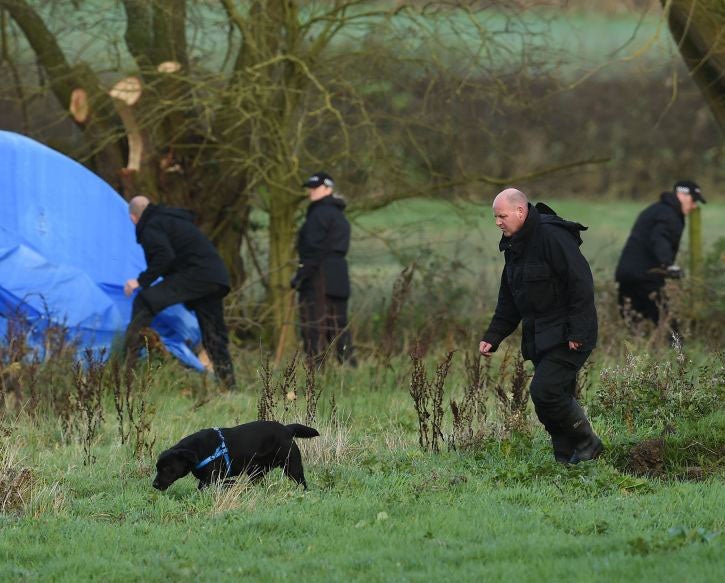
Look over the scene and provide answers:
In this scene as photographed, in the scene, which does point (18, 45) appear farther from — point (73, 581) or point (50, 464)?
point (73, 581)

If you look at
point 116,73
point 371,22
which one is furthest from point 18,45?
point 371,22

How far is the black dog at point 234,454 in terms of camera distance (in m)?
6.64

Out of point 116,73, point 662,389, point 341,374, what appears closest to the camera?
point 662,389

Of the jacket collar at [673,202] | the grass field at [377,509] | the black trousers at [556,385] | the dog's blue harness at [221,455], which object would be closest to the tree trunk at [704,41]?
the jacket collar at [673,202]

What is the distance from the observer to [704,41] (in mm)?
10000

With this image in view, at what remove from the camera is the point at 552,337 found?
23.6 feet

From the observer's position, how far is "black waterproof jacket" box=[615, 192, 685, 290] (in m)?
12.9

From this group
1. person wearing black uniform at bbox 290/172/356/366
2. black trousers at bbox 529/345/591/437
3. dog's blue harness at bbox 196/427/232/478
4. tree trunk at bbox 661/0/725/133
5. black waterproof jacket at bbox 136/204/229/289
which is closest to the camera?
dog's blue harness at bbox 196/427/232/478

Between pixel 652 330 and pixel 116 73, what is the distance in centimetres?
597

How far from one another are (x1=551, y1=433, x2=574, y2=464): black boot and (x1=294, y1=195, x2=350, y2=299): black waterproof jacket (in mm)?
5130

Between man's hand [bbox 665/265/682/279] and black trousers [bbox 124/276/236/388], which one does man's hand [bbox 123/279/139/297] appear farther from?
man's hand [bbox 665/265/682/279]

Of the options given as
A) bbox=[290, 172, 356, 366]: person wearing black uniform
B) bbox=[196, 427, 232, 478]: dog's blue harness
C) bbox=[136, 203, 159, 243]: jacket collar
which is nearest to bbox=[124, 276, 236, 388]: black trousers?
bbox=[136, 203, 159, 243]: jacket collar

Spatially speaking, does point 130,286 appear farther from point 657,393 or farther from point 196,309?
point 657,393

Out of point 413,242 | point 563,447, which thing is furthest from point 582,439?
point 413,242
